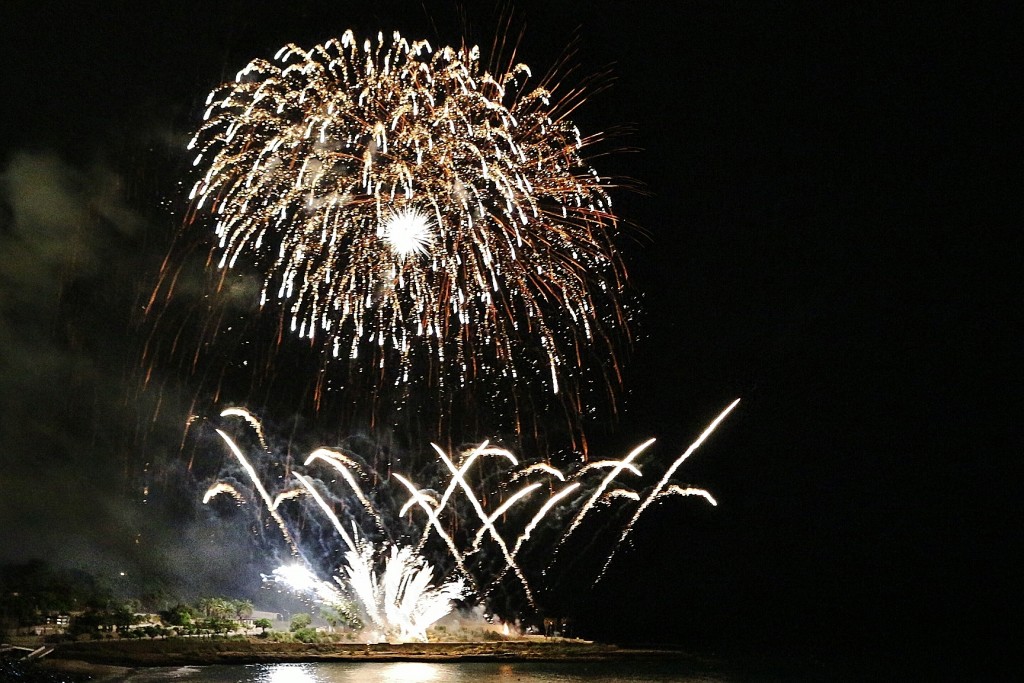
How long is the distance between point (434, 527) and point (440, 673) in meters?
12.6

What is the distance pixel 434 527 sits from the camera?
29.7m

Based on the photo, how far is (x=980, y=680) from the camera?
17328 mm

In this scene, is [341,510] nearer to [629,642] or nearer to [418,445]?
[418,445]

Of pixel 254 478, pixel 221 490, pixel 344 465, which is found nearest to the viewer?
pixel 254 478

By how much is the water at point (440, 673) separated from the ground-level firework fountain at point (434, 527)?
16.2 feet

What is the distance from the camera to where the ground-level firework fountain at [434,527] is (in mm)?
24234

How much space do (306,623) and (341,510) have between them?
649 cm

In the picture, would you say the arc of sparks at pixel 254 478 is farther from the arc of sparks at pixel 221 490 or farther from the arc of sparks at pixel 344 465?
the arc of sparks at pixel 344 465

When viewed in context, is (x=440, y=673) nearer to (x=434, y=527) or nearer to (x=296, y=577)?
(x=296, y=577)

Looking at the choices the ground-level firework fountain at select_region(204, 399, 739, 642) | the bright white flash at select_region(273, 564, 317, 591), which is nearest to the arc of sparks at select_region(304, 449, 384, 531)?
the ground-level firework fountain at select_region(204, 399, 739, 642)

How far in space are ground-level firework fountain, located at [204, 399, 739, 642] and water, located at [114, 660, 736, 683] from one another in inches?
195

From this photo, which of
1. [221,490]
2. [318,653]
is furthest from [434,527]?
[318,653]

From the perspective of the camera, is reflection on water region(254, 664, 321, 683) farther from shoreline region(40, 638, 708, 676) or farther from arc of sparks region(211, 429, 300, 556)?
arc of sparks region(211, 429, 300, 556)

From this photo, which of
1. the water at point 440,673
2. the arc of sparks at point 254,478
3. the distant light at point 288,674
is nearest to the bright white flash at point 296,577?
the arc of sparks at point 254,478
